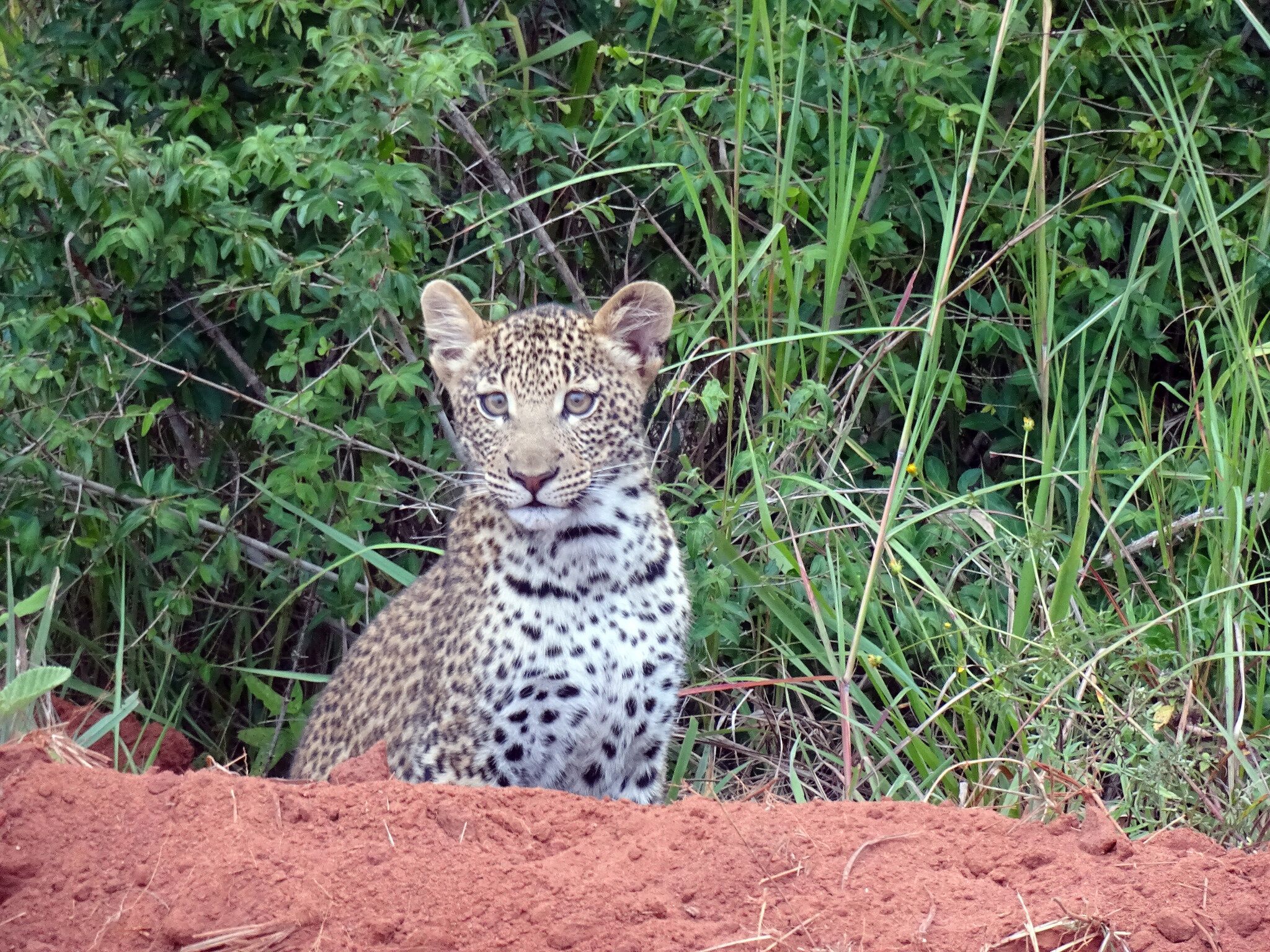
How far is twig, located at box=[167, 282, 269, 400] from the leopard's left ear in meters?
1.50

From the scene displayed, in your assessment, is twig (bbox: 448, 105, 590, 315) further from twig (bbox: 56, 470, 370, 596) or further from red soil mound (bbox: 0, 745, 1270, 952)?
red soil mound (bbox: 0, 745, 1270, 952)

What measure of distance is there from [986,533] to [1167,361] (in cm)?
203

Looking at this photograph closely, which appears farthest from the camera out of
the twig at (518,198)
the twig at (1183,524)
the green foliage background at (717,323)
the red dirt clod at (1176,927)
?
the twig at (518,198)

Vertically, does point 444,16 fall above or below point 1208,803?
above

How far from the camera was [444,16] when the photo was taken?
5770mm

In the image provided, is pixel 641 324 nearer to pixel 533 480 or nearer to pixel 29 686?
pixel 533 480

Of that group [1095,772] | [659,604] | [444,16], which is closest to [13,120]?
[444,16]

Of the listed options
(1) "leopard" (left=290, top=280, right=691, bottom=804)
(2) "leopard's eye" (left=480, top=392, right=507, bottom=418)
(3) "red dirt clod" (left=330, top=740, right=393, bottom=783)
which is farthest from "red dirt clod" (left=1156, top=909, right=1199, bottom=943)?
(2) "leopard's eye" (left=480, top=392, right=507, bottom=418)

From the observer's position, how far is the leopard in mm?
4359

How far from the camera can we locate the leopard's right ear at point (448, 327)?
4805 millimetres

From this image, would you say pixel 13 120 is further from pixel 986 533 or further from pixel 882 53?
pixel 986 533

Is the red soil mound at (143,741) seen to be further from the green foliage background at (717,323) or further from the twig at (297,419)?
the twig at (297,419)

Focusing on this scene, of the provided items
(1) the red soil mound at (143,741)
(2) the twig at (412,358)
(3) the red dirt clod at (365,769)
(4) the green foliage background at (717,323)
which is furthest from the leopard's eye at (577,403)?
(1) the red soil mound at (143,741)

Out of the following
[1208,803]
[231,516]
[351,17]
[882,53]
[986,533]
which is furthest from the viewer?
[231,516]
